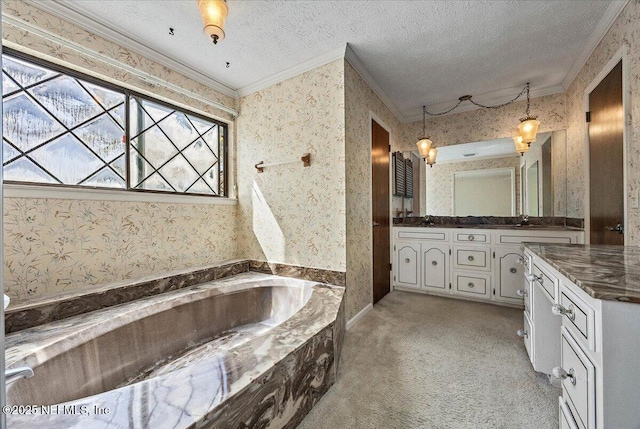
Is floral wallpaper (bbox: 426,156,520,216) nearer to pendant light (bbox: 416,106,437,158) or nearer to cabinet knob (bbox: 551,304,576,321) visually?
pendant light (bbox: 416,106,437,158)

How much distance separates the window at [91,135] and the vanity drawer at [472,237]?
2805 millimetres

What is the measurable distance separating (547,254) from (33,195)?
2897mm

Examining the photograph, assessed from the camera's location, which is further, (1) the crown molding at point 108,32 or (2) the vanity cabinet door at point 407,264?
(2) the vanity cabinet door at point 407,264

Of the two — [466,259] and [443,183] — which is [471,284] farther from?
[443,183]

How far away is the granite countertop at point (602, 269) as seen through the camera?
794 mm

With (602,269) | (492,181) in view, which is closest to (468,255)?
(492,181)

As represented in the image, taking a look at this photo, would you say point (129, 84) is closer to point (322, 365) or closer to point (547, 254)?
point (322, 365)

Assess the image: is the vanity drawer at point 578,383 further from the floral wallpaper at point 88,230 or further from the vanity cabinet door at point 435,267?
the floral wallpaper at point 88,230

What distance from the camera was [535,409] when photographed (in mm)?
1349

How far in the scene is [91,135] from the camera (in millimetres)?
1887

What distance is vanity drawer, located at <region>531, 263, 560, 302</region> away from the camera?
1162 millimetres

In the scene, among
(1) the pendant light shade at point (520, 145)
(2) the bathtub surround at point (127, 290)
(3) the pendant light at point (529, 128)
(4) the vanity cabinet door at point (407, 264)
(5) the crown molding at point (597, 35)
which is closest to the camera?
(2) the bathtub surround at point (127, 290)

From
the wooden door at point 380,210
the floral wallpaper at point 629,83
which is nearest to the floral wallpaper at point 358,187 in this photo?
the wooden door at point 380,210

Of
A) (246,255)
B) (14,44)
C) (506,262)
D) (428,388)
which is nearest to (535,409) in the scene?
(428,388)
